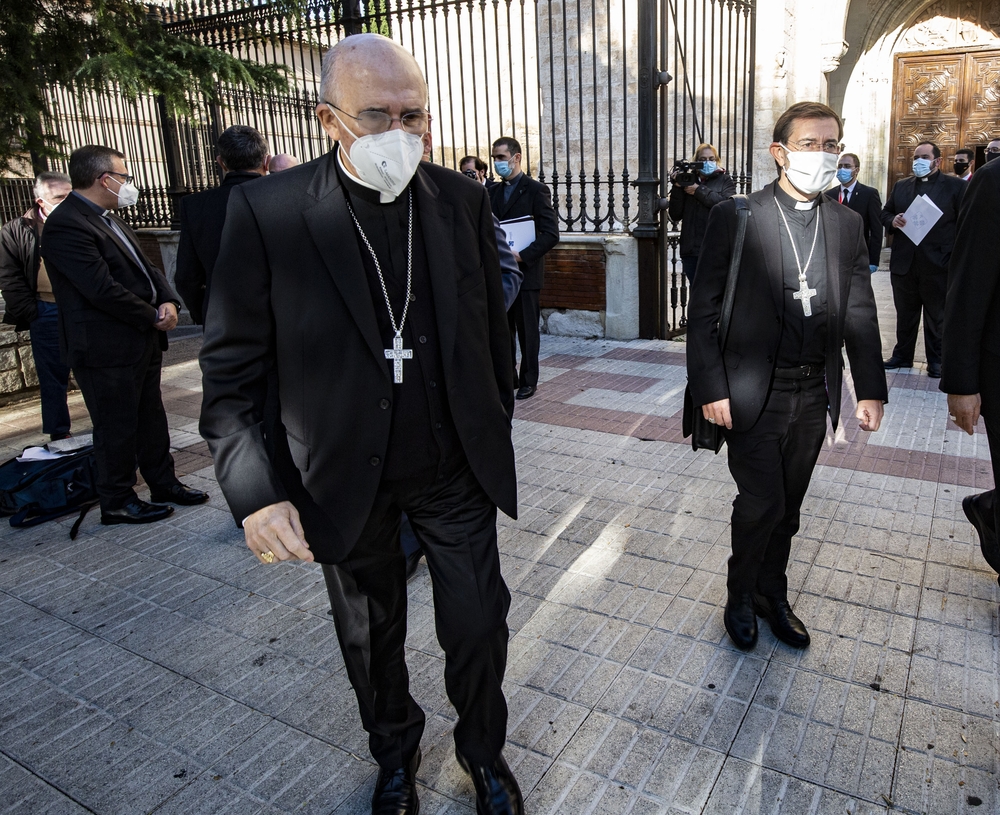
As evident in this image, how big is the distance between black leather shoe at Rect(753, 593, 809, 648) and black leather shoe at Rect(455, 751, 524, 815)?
1.35 meters

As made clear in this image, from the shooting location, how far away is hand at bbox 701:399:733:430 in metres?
2.93

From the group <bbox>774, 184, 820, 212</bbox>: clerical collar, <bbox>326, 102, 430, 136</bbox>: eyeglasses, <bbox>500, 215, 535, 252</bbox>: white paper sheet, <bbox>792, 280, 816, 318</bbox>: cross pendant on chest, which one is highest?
<bbox>326, 102, 430, 136</bbox>: eyeglasses

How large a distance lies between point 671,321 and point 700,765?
7803 millimetres

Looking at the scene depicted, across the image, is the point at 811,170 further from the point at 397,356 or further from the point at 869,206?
the point at 869,206

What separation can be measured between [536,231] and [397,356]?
17.4ft

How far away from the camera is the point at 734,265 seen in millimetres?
2934

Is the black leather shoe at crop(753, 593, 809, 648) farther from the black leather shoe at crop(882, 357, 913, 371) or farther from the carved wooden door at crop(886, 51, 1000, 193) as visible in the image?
the carved wooden door at crop(886, 51, 1000, 193)

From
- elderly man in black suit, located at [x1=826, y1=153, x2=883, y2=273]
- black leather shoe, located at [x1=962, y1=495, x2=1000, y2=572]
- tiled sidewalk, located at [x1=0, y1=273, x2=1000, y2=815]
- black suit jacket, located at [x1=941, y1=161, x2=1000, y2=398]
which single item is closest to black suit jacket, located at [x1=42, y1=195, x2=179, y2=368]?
tiled sidewalk, located at [x1=0, y1=273, x2=1000, y2=815]

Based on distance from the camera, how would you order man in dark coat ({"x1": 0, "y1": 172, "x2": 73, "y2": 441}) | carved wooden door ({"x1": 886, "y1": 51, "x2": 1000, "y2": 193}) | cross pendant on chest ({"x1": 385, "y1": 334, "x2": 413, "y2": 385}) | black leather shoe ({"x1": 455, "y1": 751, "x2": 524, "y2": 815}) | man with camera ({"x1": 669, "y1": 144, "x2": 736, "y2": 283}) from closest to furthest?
cross pendant on chest ({"x1": 385, "y1": 334, "x2": 413, "y2": 385}) < black leather shoe ({"x1": 455, "y1": 751, "x2": 524, "y2": 815}) < man in dark coat ({"x1": 0, "y1": 172, "x2": 73, "y2": 441}) < man with camera ({"x1": 669, "y1": 144, "x2": 736, "y2": 283}) < carved wooden door ({"x1": 886, "y1": 51, "x2": 1000, "y2": 193})

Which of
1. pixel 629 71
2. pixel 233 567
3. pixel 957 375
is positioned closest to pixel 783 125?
pixel 957 375

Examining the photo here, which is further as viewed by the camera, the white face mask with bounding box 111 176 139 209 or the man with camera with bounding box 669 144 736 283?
the man with camera with bounding box 669 144 736 283

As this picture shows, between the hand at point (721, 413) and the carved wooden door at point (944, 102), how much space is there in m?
14.1

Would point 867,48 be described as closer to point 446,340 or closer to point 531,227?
point 531,227

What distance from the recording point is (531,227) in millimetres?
6934
